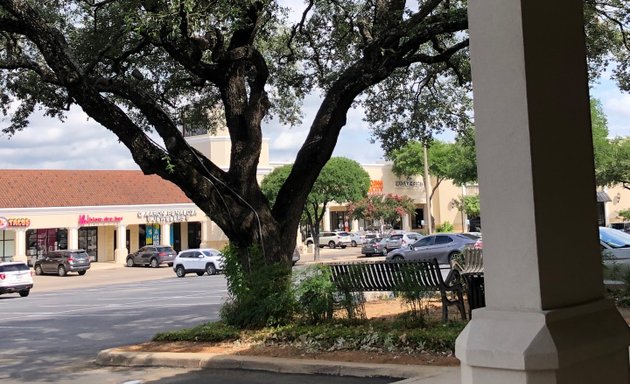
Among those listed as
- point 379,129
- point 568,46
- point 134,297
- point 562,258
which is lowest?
point 134,297

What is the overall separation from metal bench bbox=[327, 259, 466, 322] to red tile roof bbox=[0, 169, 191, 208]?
39.7m

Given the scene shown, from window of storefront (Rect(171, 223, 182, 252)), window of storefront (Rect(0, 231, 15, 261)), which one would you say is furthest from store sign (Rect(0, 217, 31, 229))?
window of storefront (Rect(171, 223, 182, 252))

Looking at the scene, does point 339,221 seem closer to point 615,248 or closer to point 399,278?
point 615,248

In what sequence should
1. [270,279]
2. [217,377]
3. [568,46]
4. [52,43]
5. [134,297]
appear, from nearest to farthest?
[568,46], [217,377], [52,43], [270,279], [134,297]

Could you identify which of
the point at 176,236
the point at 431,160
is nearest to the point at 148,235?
the point at 176,236

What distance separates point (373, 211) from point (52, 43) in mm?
51879

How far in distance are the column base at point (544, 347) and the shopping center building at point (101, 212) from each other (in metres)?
45.4

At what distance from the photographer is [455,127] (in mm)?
16500

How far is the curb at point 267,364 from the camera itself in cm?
788

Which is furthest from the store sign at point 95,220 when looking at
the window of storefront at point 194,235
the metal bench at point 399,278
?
the metal bench at point 399,278

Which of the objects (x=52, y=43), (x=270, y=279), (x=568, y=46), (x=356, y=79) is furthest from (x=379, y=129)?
(x=568, y=46)

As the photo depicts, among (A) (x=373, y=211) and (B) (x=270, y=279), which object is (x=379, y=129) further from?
(A) (x=373, y=211)

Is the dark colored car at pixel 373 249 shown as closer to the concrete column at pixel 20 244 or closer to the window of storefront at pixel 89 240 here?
the window of storefront at pixel 89 240

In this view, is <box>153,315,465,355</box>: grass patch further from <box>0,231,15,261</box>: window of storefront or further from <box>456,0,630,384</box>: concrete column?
<box>0,231,15,261</box>: window of storefront
